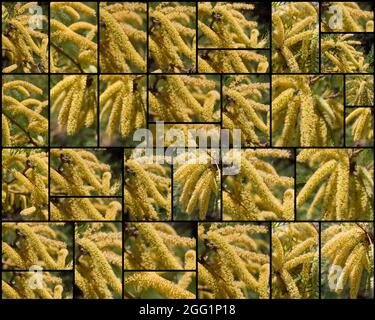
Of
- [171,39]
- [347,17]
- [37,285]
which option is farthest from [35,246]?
[347,17]

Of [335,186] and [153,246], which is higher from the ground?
[335,186]

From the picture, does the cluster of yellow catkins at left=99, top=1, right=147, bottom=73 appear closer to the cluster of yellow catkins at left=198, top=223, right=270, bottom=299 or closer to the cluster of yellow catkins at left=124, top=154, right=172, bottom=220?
the cluster of yellow catkins at left=124, top=154, right=172, bottom=220

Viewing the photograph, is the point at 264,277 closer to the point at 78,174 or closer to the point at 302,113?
the point at 302,113

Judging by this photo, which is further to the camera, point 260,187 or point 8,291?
point 8,291

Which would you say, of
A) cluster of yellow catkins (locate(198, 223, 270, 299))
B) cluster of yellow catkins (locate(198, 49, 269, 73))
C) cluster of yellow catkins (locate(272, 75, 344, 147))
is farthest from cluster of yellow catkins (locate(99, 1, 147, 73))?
cluster of yellow catkins (locate(198, 223, 270, 299))

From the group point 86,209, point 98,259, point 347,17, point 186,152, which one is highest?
point 347,17

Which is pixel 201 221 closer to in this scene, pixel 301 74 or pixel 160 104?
pixel 160 104

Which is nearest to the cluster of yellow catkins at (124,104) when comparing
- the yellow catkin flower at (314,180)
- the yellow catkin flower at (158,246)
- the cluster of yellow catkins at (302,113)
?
the yellow catkin flower at (158,246)
